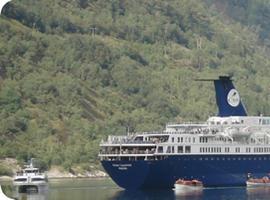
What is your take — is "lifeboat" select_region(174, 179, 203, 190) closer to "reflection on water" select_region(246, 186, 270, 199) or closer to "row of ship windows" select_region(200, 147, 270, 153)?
"row of ship windows" select_region(200, 147, 270, 153)

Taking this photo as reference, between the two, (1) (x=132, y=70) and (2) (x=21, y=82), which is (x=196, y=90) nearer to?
(1) (x=132, y=70)

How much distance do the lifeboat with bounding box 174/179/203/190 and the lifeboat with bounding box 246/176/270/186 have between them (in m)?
5.07

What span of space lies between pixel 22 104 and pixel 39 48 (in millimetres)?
23857

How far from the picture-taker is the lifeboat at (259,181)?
316ft

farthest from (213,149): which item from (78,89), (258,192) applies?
(78,89)

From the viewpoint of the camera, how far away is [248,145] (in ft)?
321

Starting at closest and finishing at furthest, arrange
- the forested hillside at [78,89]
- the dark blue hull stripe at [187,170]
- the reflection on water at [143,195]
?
the reflection on water at [143,195] → the dark blue hull stripe at [187,170] → the forested hillside at [78,89]

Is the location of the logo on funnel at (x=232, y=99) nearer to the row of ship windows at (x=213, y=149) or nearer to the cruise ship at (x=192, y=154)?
the cruise ship at (x=192, y=154)

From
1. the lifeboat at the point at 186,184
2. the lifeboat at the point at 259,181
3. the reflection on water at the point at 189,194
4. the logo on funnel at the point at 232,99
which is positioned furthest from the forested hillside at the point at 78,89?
the reflection on water at the point at 189,194

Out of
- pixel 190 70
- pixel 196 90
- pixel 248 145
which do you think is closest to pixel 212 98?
pixel 196 90

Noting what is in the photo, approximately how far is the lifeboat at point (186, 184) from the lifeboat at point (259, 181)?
5073 millimetres

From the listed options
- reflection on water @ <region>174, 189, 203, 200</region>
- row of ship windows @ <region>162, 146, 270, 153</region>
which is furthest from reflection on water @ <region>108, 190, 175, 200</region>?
row of ship windows @ <region>162, 146, 270, 153</region>

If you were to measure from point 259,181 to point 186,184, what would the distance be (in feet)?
25.7

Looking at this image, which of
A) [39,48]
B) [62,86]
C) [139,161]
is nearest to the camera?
[139,161]
